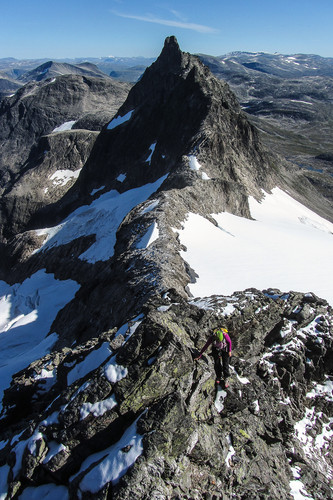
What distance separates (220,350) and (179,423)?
9.61 ft

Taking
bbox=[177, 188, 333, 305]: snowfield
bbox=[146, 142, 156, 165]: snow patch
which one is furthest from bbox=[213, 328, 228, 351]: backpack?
bbox=[146, 142, 156, 165]: snow patch

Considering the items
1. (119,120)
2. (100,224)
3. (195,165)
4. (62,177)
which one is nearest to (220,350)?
(195,165)

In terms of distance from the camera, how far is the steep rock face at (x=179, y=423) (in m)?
8.49

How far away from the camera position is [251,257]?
24266mm

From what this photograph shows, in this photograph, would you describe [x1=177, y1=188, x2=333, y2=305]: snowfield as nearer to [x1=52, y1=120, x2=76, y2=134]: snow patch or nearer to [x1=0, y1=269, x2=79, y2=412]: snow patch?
[x1=0, y1=269, x2=79, y2=412]: snow patch

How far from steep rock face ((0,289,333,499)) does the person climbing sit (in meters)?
0.30

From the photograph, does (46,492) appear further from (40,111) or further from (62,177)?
(40,111)

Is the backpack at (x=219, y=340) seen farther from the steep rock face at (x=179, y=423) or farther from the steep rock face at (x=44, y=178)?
the steep rock face at (x=44, y=178)

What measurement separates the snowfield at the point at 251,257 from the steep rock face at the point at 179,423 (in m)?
5.74

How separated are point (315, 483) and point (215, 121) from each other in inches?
1802

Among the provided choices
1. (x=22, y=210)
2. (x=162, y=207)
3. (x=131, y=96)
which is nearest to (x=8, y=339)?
(x=162, y=207)

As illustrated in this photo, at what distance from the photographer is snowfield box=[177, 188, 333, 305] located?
2052cm

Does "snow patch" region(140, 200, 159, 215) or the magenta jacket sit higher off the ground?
the magenta jacket

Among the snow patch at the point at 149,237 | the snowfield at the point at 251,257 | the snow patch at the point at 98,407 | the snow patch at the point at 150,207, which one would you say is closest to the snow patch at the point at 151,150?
the snowfield at the point at 251,257
